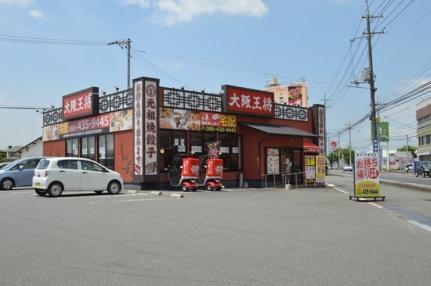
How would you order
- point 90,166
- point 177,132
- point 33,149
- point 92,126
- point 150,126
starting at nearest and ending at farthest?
point 90,166 < point 150,126 < point 177,132 < point 92,126 < point 33,149

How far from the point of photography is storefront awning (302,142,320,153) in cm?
3262

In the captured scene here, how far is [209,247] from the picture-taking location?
8516 millimetres

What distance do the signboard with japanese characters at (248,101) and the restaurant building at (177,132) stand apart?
55 mm

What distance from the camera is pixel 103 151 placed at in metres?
27.3

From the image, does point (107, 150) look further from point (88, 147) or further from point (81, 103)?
point (81, 103)

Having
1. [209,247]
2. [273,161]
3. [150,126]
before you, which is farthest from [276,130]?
[209,247]

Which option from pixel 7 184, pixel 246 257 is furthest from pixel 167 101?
pixel 246 257

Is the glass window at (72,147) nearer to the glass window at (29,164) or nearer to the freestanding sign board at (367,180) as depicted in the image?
the glass window at (29,164)

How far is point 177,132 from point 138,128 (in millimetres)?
2295

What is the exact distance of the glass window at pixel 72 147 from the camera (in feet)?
97.9

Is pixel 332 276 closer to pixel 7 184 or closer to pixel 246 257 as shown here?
pixel 246 257

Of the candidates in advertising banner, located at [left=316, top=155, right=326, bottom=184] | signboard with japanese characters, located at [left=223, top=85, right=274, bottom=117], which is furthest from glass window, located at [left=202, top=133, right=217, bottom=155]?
advertising banner, located at [left=316, top=155, right=326, bottom=184]

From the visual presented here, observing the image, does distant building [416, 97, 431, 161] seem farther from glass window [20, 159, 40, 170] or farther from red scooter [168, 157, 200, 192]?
glass window [20, 159, 40, 170]

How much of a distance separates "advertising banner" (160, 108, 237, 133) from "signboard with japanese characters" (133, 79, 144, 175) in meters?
1.18
